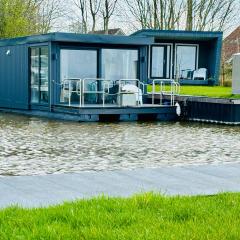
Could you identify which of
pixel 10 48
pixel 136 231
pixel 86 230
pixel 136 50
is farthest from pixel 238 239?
pixel 10 48

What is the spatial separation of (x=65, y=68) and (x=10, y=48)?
11.6ft

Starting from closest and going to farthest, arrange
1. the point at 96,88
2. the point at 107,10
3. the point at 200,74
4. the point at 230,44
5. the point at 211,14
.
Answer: the point at 96,88
the point at 200,74
the point at 211,14
the point at 107,10
the point at 230,44

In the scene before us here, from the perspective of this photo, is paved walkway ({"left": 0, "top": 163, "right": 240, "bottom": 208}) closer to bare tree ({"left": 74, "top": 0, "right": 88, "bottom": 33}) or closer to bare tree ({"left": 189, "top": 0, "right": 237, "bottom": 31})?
bare tree ({"left": 189, "top": 0, "right": 237, "bottom": 31})

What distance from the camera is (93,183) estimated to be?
7.59 meters

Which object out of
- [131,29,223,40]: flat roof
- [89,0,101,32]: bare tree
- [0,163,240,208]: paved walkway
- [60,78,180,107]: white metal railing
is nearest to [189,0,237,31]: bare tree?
[89,0,101,32]: bare tree

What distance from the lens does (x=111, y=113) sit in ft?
60.9

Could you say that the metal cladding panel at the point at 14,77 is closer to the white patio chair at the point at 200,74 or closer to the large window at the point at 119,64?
the large window at the point at 119,64

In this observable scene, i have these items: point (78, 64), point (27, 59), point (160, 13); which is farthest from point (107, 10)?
point (78, 64)

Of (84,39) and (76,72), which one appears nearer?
(84,39)

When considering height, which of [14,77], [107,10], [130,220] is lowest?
[130,220]

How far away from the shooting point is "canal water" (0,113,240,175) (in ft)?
31.5

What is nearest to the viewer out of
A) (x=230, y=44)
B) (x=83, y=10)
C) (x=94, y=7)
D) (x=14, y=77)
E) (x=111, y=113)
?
(x=111, y=113)

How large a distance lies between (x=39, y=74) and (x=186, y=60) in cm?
1201

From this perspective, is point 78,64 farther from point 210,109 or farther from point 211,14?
point 211,14
